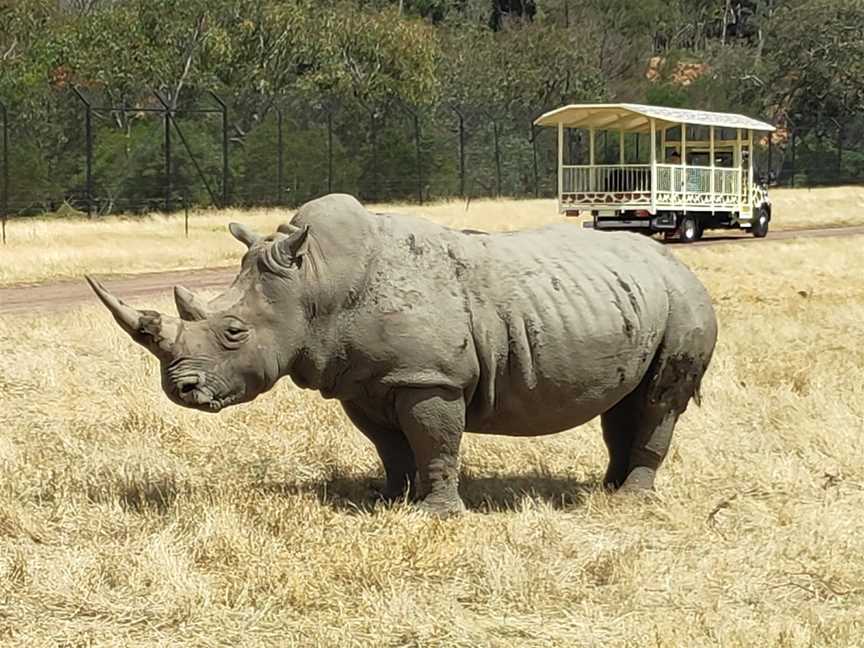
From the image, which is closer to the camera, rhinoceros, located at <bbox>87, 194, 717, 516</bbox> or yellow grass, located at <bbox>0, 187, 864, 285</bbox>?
rhinoceros, located at <bbox>87, 194, 717, 516</bbox>

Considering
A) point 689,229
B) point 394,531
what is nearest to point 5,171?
point 689,229

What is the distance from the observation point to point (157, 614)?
18.6 feet

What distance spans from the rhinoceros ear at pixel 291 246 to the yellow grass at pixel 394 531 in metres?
1.27

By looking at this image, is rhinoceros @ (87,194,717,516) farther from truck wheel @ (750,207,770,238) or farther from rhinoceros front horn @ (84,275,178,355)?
truck wheel @ (750,207,770,238)

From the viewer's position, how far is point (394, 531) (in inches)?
268

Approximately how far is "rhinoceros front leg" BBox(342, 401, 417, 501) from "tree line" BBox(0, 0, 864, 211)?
25.3m

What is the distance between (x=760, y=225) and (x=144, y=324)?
25532 mm

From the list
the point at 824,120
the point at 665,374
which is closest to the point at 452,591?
the point at 665,374

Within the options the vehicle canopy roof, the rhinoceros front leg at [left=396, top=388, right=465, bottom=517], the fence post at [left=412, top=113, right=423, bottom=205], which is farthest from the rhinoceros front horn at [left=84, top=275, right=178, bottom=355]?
the fence post at [left=412, top=113, right=423, bottom=205]

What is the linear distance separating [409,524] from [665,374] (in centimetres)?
183

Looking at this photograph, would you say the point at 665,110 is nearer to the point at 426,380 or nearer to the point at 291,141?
the point at 291,141

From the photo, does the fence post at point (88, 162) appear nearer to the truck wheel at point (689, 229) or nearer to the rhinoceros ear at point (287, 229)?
the truck wheel at point (689, 229)

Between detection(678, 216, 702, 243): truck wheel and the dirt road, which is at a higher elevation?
detection(678, 216, 702, 243): truck wheel

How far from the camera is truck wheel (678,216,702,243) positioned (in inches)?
1133
